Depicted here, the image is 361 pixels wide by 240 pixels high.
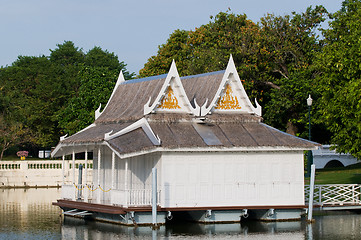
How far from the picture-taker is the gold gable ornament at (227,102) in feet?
127

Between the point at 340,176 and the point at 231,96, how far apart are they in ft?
82.4

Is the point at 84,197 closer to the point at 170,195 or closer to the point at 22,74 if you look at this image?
the point at 170,195

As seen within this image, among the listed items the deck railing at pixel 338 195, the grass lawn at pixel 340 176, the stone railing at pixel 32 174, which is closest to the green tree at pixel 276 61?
the grass lawn at pixel 340 176

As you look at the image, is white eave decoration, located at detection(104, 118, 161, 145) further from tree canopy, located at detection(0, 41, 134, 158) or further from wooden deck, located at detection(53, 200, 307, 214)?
tree canopy, located at detection(0, 41, 134, 158)

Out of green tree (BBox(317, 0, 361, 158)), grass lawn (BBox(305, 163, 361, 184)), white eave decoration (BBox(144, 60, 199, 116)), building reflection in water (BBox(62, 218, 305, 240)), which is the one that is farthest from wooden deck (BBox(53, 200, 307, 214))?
grass lawn (BBox(305, 163, 361, 184))

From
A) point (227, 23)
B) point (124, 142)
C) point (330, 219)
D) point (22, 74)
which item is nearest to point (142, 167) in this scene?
point (124, 142)

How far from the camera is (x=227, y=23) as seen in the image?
70.4 meters

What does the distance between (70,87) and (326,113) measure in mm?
52333

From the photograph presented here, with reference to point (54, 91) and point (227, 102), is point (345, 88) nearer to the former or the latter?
point (227, 102)

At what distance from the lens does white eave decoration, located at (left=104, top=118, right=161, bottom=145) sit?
35.0 metres

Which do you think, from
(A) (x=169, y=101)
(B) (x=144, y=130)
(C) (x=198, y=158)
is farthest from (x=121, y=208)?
(A) (x=169, y=101)

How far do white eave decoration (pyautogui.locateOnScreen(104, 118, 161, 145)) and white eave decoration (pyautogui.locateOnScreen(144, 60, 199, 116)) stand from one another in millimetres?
868

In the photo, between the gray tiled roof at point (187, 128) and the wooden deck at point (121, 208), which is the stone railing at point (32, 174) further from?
the wooden deck at point (121, 208)

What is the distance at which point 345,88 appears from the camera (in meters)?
45.6
